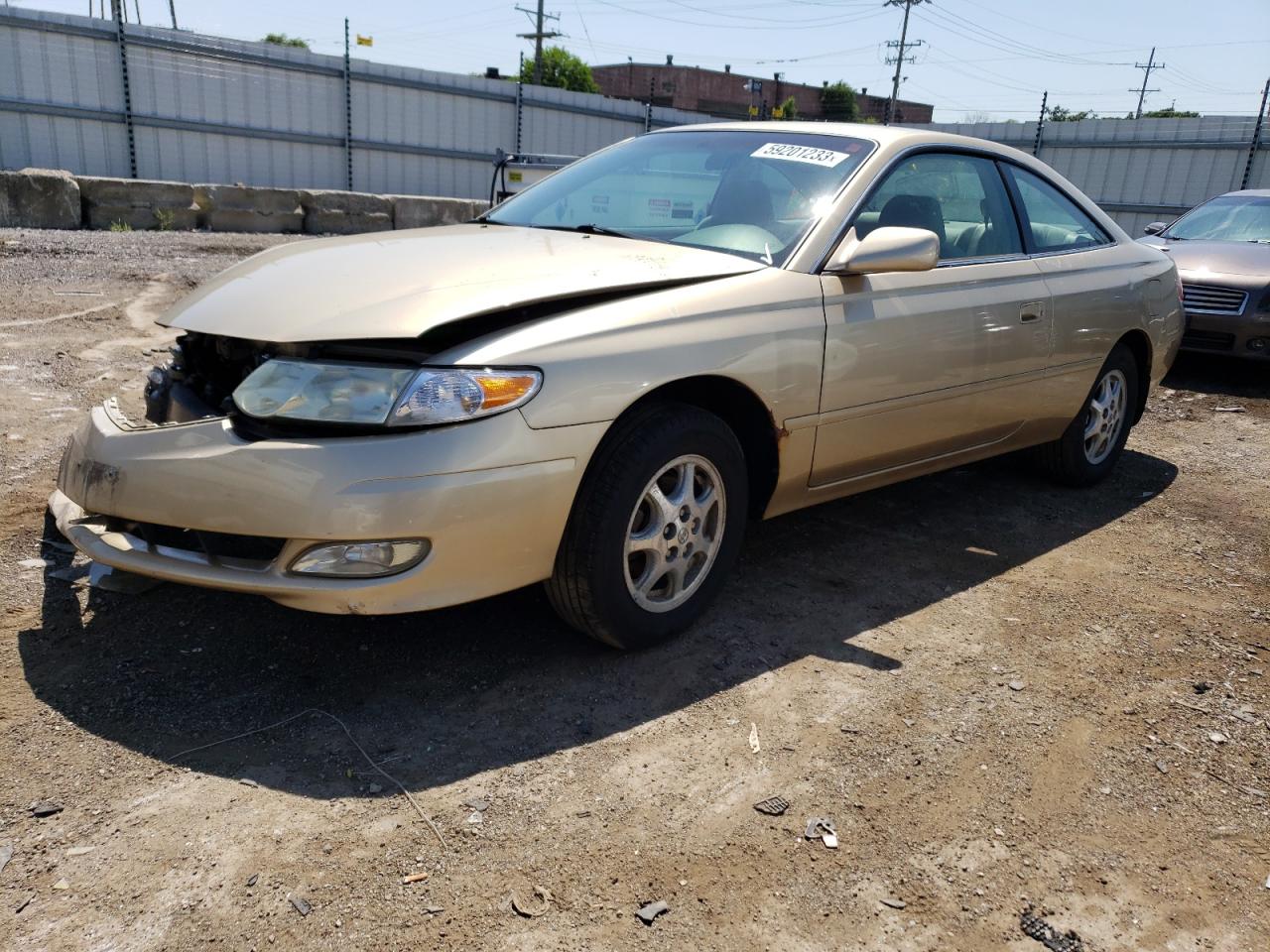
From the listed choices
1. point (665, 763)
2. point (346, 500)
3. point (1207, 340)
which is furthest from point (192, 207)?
point (665, 763)

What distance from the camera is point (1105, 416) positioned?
4.97 meters

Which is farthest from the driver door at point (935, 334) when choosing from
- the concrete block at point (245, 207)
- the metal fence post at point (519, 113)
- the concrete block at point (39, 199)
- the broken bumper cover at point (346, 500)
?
the metal fence post at point (519, 113)

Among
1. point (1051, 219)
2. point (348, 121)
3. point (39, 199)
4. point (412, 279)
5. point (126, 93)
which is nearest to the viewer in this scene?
point (412, 279)

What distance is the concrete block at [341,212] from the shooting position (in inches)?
551

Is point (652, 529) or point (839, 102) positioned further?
point (839, 102)

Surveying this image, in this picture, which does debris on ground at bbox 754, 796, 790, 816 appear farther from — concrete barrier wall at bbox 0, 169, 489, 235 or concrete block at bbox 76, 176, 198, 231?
concrete block at bbox 76, 176, 198, 231

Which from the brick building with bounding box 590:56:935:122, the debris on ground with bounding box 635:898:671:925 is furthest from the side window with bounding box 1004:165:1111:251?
the brick building with bounding box 590:56:935:122

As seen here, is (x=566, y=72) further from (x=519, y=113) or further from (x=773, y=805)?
(x=773, y=805)

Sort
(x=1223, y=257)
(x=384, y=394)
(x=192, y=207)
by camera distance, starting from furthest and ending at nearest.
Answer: (x=192, y=207) < (x=1223, y=257) < (x=384, y=394)

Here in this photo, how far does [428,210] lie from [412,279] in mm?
13224

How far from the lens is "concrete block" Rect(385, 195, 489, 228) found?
14930 mm

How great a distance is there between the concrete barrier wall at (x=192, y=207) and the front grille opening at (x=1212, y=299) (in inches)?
329

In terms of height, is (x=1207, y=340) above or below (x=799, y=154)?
below

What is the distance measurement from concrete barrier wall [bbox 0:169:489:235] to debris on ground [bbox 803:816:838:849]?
11009 millimetres
